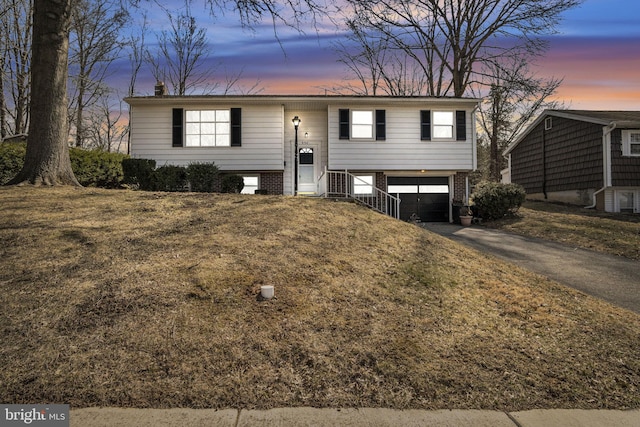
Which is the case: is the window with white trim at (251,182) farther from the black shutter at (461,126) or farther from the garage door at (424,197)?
the black shutter at (461,126)

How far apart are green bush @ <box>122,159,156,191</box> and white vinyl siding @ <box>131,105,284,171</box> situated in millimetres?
2262

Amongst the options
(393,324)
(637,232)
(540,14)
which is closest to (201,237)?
(393,324)

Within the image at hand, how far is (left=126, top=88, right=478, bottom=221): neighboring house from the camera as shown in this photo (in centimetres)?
1595

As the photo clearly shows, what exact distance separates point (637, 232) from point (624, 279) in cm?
668

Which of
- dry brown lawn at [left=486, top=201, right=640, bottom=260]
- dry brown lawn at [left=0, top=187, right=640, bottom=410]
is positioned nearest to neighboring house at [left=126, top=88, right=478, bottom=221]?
dry brown lawn at [left=486, top=201, right=640, bottom=260]

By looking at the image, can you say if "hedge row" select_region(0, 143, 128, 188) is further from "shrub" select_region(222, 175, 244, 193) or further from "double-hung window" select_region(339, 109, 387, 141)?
"double-hung window" select_region(339, 109, 387, 141)

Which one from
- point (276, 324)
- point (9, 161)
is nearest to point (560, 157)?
point (276, 324)

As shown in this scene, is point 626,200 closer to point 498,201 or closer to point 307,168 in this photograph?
point 498,201

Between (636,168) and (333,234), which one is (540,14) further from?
(333,234)

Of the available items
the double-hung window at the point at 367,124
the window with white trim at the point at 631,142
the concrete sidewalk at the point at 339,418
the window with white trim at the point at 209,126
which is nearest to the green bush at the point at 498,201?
the double-hung window at the point at 367,124

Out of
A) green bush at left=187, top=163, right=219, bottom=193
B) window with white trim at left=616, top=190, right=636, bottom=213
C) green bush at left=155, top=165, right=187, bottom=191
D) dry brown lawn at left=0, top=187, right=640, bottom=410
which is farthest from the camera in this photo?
window with white trim at left=616, top=190, right=636, bottom=213

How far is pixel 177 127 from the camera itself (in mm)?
15969

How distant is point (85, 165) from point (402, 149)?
38.1 feet

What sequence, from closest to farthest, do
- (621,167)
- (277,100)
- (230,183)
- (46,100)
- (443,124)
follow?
(46,100) < (230,183) < (277,100) < (443,124) < (621,167)
